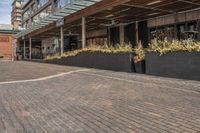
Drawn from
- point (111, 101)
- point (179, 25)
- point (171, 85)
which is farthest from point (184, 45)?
point (179, 25)

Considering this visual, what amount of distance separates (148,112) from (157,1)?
504 inches

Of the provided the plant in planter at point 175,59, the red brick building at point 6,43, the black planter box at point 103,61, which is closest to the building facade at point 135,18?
the black planter box at point 103,61

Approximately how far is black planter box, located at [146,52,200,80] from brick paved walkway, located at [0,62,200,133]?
3.85 ft

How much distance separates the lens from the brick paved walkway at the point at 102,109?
5723mm

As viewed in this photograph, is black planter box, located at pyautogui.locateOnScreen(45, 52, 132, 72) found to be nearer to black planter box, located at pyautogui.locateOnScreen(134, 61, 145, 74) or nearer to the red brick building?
black planter box, located at pyautogui.locateOnScreen(134, 61, 145, 74)

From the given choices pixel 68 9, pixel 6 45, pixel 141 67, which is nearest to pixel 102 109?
pixel 141 67

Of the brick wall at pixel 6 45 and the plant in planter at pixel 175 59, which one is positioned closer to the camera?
the plant in planter at pixel 175 59

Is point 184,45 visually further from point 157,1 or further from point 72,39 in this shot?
point 72,39

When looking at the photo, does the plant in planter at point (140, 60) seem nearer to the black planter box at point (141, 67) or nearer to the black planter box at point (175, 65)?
the black planter box at point (141, 67)

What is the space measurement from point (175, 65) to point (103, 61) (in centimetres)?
699

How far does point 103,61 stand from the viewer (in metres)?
19.3

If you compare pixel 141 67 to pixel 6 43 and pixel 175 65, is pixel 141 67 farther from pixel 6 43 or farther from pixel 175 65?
pixel 6 43

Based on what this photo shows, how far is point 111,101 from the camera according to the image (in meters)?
8.22

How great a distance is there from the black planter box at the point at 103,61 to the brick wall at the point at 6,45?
4116 cm
